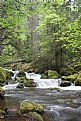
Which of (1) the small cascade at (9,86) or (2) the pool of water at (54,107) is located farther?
(1) the small cascade at (9,86)

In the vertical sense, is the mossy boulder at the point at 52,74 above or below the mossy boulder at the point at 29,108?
below

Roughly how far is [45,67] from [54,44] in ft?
6.83

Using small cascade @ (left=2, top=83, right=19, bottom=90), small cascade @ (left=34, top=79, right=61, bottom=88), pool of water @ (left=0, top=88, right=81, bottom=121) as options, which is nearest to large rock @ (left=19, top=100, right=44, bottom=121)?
pool of water @ (left=0, top=88, right=81, bottom=121)

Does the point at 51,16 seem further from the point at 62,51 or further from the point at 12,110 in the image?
the point at 12,110

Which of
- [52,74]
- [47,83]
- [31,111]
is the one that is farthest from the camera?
[52,74]

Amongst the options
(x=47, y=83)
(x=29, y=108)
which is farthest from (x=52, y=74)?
(x=29, y=108)

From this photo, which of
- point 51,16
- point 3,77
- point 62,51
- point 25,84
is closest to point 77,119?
point 25,84

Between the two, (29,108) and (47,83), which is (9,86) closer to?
(47,83)

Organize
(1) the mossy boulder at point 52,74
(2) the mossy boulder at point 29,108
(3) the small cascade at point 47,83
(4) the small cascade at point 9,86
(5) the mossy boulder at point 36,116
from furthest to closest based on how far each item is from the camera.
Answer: (1) the mossy boulder at point 52,74
(3) the small cascade at point 47,83
(4) the small cascade at point 9,86
(2) the mossy boulder at point 29,108
(5) the mossy boulder at point 36,116

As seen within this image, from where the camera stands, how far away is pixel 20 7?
4211 millimetres

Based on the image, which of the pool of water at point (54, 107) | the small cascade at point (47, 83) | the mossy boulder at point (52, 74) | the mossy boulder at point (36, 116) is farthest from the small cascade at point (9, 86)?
the mossy boulder at point (36, 116)

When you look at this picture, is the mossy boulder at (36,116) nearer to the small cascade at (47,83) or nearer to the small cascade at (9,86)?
the small cascade at (9,86)

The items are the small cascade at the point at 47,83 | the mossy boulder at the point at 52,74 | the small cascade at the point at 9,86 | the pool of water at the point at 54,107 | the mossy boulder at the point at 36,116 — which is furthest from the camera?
the mossy boulder at the point at 52,74

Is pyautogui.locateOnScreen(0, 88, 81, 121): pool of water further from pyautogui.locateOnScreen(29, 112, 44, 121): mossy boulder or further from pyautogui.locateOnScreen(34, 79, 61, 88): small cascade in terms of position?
pyautogui.locateOnScreen(34, 79, 61, 88): small cascade
